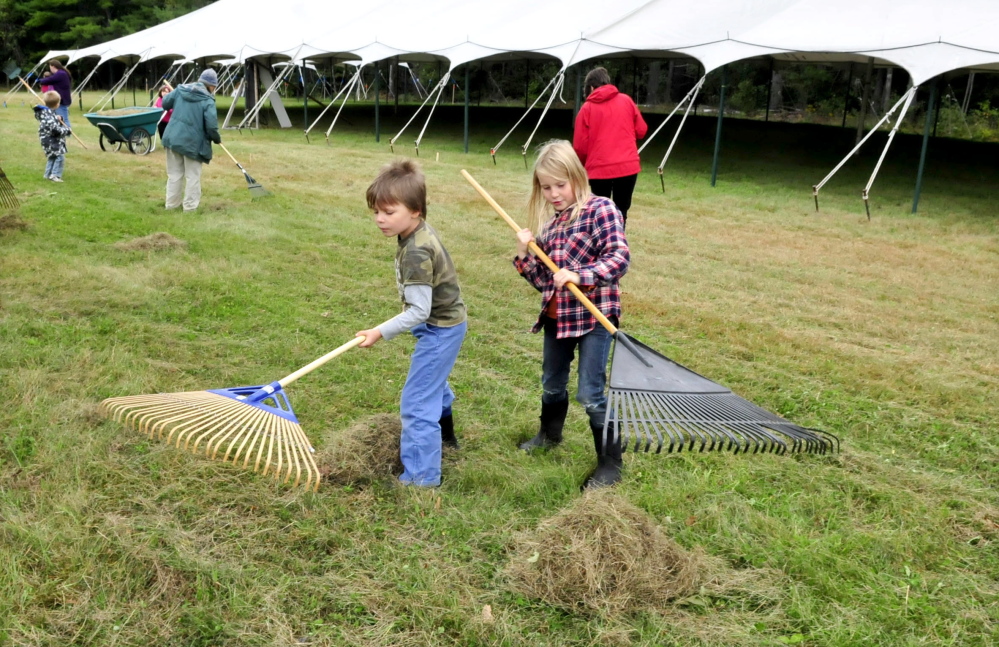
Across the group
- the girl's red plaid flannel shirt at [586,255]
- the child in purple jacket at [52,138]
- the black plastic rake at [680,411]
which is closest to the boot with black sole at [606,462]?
the black plastic rake at [680,411]

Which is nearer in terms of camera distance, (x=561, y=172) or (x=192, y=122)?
(x=561, y=172)

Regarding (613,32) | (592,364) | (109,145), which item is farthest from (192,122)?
(613,32)

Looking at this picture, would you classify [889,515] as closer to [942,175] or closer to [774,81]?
[942,175]

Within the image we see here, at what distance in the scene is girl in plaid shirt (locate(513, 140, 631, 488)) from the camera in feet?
10.6

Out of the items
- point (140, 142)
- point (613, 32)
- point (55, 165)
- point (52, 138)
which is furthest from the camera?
point (140, 142)

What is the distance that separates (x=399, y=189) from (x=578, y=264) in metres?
0.84

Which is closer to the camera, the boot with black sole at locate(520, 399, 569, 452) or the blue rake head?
the blue rake head

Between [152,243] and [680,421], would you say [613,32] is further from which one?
[680,421]

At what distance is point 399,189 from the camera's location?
298 cm

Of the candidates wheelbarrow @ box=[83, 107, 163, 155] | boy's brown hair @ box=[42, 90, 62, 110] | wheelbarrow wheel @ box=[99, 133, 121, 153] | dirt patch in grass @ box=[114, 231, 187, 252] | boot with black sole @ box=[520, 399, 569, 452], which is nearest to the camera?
boot with black sole @ box=[520, 399, 569, 452]

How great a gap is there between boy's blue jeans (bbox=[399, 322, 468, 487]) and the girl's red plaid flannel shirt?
0.43m

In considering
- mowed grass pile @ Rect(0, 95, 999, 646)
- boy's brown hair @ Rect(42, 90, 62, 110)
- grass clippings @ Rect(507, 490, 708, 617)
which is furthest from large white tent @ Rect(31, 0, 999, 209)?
grass clippings @ Rect(507, 490, 708, 617)

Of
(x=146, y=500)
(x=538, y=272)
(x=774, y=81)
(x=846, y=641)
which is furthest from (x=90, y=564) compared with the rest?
(x=774, y=81)

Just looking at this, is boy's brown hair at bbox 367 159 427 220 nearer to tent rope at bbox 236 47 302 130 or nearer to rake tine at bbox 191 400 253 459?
rake tine at bbox 191 400 253 459
